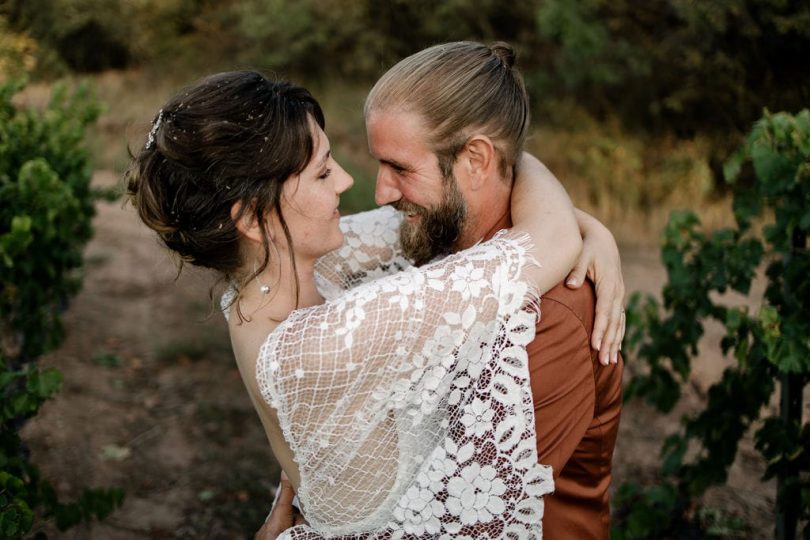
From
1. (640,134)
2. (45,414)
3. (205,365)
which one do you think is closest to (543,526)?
(45,414)

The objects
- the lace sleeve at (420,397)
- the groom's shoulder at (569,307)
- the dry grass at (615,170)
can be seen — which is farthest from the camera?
the dry grass at (615,170)

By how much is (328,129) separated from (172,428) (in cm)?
815

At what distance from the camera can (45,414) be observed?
5.03 meters

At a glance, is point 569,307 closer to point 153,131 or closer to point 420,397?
point 420,397

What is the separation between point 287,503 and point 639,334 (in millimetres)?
2183

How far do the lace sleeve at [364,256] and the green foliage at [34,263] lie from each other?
1.05m

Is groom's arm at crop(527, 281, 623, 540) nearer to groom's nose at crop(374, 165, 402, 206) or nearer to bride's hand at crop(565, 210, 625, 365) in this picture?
bride's hand at crop(565, 210, 625, 365)

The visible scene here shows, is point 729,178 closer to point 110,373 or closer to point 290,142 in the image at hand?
point 290,142

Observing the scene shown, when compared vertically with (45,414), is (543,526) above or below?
above

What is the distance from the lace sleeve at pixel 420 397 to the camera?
1.95m

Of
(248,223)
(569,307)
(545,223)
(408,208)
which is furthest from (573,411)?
(248,223)

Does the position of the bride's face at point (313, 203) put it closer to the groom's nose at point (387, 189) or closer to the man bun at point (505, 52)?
the groom's nose at point (387, 189)

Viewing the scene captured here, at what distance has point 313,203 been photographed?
2.31m

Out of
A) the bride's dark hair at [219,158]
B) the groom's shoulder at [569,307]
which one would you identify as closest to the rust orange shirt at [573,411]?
the groom's shoulder at [569,307]
